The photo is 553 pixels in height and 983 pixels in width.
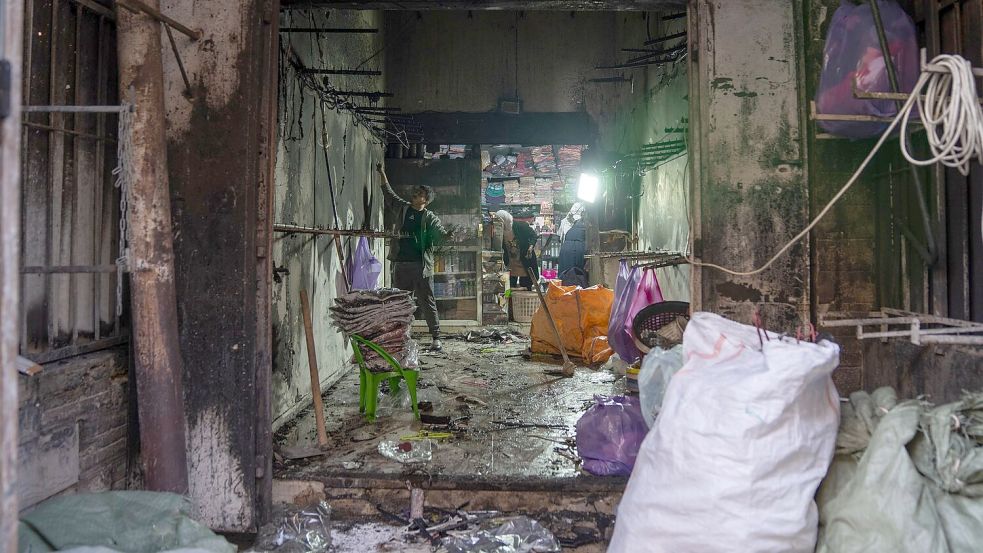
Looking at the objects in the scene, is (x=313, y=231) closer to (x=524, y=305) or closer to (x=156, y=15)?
(x=156, y=15)

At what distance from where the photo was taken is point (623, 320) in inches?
217

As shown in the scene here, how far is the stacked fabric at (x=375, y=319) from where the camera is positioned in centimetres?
455

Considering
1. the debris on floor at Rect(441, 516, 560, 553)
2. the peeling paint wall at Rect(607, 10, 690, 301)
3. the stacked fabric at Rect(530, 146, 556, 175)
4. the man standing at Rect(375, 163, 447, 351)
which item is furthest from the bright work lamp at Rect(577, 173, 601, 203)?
the debris on floor at Rect(441, 516, 560, 553)

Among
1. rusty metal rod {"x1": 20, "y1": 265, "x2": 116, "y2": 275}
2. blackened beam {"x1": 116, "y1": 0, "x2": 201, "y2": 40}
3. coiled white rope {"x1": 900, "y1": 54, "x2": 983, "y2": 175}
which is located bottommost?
rusty metal rod {"x1": 20, "y1": 265, "x2": 116, "y2": 275}

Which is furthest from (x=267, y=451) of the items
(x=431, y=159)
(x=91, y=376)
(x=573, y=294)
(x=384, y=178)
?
(x=431, y=159)

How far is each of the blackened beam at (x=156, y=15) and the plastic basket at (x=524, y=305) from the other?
798 cm

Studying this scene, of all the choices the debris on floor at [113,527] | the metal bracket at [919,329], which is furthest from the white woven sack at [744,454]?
the debris on floor at [113,527]

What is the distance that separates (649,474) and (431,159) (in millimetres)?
8539

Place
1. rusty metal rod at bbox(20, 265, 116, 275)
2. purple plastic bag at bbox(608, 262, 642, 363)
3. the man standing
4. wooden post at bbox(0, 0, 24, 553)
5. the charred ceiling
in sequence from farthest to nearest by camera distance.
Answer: the man standing
purple plastic bag at bbox(608, 262, 642, 363)
the charred ceiling
rusty metal rod at bbox(20, 265, 116, 275)
wooden post at bbox(0, 0, 24, 553)

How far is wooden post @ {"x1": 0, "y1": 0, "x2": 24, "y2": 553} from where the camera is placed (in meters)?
1.19

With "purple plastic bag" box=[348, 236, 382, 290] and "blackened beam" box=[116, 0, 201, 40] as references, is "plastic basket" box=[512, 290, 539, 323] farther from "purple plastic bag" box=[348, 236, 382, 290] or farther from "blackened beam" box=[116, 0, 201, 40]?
"blackened beam" box=[116, 0, 201, 40]

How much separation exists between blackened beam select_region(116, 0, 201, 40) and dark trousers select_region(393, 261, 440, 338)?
19.5 ft

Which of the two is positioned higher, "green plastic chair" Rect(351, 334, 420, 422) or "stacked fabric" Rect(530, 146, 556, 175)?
"stacked fabric" Rect(530, 146, 556, 175)

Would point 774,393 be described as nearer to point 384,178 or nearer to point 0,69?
point 0,69
